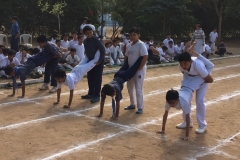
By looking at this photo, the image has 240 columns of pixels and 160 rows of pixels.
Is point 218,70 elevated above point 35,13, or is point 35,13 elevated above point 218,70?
point 35,13

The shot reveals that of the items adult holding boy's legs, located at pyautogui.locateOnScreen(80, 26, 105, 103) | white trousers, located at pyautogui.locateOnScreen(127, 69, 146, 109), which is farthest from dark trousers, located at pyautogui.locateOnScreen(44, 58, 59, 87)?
white trousers, located at pyautogui.locateOnScreen(127, 69, 146, 109)

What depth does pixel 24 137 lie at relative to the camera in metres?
5.99

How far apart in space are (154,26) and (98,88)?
19.8m

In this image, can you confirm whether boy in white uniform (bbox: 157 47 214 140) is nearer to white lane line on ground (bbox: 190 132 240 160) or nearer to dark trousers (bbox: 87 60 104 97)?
white lane line on ground (bbox: 190 132 240 160)

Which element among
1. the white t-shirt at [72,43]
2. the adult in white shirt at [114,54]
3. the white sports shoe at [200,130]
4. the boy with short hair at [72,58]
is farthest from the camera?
the adult in white shirt at [114,54]

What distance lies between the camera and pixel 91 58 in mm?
8523

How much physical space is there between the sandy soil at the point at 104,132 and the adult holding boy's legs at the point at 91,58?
18.6 inches

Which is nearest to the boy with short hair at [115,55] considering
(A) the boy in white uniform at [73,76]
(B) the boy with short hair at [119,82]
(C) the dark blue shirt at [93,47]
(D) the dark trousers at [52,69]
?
(D) the dark trousers at [52,69]

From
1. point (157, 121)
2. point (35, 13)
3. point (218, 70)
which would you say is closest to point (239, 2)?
point (218, 70)

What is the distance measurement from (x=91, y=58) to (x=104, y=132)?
8.65 feet

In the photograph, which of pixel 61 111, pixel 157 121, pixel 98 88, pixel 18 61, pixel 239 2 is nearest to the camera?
pixel 157 121

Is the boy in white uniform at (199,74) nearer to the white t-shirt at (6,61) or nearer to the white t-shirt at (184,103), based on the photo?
the white t-shirt at (184,103)

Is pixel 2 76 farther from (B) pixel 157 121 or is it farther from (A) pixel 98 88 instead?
(B) pixel 157 121

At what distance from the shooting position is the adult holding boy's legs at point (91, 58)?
842 cm
